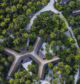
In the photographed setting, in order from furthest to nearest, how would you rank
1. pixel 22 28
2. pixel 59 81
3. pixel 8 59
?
pixel 22 28 → pixel 8 59 → pixel 59 81

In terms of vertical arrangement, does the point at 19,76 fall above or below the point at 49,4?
below

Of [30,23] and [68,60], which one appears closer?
[68,60]

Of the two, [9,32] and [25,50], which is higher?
[9,32]

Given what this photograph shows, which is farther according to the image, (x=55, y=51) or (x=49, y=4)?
(x=49, y=4)

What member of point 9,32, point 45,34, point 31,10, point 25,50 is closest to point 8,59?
point 25,50

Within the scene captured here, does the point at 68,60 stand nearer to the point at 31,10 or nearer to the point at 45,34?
the point at 45,34

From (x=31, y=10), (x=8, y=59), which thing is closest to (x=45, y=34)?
(x=31, y=10)

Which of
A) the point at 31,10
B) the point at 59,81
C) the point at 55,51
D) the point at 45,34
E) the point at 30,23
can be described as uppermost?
the point at 31,10

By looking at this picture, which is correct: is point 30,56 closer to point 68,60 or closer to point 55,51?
point 55,51

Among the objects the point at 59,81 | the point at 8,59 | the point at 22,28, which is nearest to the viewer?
the point at 59,81
